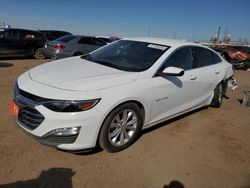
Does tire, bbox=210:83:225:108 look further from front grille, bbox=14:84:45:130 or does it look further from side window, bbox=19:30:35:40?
side window, bbox=19:30:35:40

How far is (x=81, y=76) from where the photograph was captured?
11.4 ft

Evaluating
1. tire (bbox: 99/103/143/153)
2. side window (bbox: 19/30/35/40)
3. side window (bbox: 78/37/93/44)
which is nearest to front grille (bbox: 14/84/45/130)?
tire (bbox: 99/103/143/153)

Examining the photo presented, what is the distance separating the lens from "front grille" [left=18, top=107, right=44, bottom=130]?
9.98 feet

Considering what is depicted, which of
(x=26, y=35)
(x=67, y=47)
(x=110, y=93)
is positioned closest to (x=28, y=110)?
(x=110, y=93)

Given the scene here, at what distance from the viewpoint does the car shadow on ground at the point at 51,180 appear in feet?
9.33

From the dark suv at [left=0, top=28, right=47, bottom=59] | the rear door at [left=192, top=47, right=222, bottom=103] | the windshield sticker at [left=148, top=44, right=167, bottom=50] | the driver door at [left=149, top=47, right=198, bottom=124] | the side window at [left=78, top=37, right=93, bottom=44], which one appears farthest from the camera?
the dark suv at [left=0, top=28, right=47, bottom=59]

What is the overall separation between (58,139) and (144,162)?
1217 millimetres

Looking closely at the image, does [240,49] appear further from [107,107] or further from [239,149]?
[107,107]

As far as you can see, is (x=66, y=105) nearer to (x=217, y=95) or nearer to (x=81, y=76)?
(x=81, y=76)

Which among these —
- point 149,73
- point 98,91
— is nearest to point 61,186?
point 98,91

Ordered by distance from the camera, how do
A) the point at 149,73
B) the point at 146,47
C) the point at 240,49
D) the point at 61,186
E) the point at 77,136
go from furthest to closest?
the point at 240,49 → the point at 146,47 → the point at 149,73 → the point at 77,136 → the point at 61,186

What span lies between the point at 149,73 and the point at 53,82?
138 cm

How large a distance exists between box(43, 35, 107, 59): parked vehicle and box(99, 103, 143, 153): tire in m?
7.88

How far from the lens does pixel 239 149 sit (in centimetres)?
413
